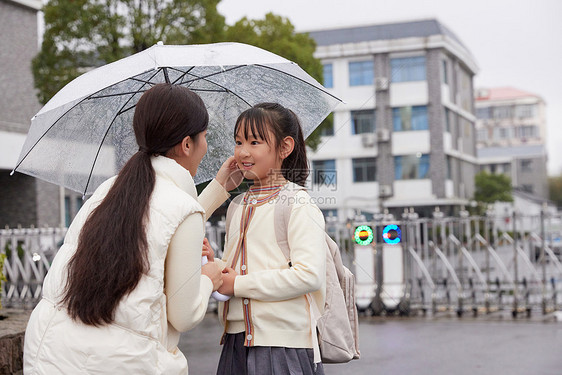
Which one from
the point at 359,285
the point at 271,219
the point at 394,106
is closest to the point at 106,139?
the point at 271,219

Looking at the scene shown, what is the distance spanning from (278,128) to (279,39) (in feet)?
51.4

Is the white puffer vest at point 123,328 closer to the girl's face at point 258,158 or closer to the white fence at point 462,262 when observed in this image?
the girl's face at point 258,158

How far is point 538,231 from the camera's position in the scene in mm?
9641

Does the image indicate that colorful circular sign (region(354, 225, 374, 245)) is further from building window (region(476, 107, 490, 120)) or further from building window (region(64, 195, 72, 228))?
building window (region(476, 107, 490, 120))

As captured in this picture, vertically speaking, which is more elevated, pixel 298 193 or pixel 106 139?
pixel 106 139

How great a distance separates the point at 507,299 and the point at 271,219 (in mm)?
8871

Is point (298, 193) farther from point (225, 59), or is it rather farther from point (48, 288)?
point (48, 288)

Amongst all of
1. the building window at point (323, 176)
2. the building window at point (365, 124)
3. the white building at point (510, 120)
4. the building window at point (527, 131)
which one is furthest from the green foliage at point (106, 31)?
the building window at point (527, 131)

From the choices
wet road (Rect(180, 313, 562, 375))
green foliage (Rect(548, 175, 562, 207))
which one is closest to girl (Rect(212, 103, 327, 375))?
wet road (Rect(180, 313, 562, 375))

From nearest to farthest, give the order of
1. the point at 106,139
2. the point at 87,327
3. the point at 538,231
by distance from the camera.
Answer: the point at 87,327 < the point at 106,139 < the point at 538,231

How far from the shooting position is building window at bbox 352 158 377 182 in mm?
35347

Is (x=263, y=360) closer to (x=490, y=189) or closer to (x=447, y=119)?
(x=447, y=119)

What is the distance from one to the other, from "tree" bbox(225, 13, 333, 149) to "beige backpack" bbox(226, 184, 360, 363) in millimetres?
14245

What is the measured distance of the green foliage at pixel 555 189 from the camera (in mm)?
77500
